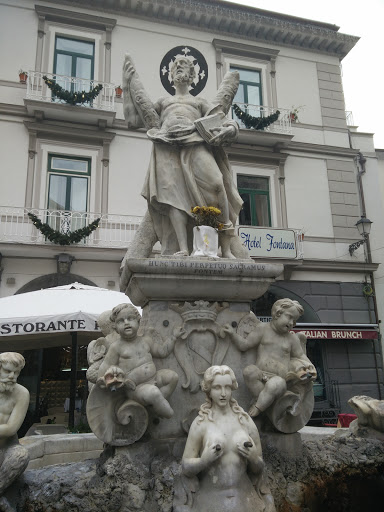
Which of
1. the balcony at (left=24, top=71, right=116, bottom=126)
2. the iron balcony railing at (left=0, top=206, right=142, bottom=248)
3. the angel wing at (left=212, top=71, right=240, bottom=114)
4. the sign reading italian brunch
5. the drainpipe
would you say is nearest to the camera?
the angel wing at (left=212, top=71, right=240, bottom=114)

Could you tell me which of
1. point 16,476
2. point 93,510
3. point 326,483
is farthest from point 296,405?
point 16,476

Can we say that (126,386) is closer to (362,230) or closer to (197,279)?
(197,279)

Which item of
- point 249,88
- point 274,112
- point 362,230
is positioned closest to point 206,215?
point 362,230

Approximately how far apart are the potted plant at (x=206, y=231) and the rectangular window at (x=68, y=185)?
32.8 feet

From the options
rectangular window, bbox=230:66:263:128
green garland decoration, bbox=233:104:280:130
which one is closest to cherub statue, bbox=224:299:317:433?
green garland decoration, bbox=233:104:280:130

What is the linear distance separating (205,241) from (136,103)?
177cm

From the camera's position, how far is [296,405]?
323 cm

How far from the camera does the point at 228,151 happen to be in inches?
593

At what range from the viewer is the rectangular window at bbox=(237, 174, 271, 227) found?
50.6 ft

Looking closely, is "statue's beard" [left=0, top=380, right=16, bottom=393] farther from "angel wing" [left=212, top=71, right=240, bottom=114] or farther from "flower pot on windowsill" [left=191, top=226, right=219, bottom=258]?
"angel wing" [left=212, top=71, right=240, bottom=114]

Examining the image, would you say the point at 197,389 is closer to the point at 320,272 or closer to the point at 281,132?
the point at 320,272

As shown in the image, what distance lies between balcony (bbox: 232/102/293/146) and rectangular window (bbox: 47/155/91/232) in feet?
17.8

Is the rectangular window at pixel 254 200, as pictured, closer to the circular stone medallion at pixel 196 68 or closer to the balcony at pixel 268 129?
the balcony at pixel 268 129

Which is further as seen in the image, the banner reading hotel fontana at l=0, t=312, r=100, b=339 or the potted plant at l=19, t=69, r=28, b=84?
the potted plant at l=19, t=69, r=28, b=84
